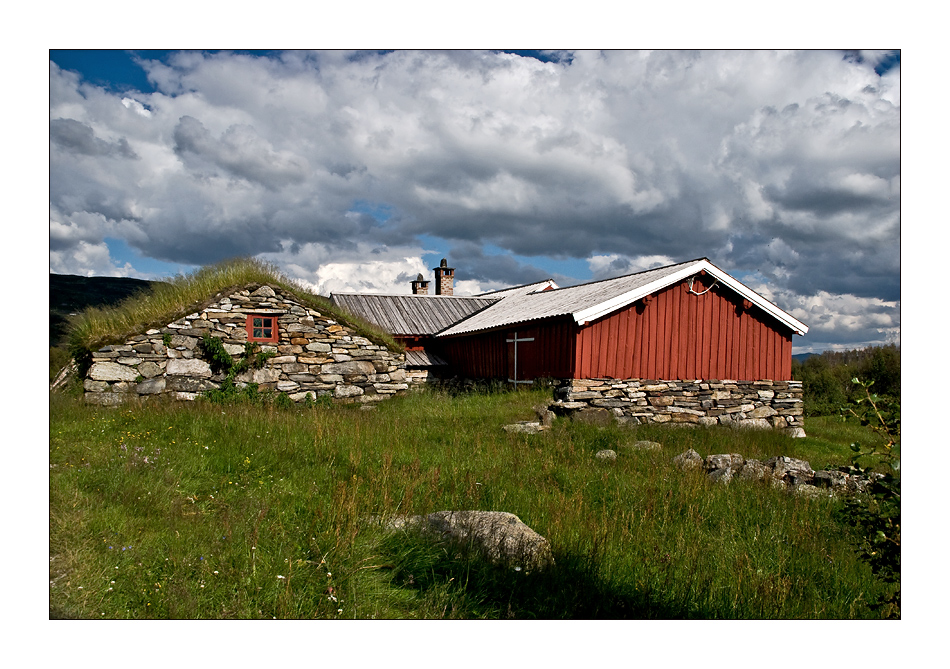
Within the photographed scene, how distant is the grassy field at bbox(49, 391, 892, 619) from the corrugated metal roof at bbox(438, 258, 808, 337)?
7029 mm

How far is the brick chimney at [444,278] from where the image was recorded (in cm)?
3681

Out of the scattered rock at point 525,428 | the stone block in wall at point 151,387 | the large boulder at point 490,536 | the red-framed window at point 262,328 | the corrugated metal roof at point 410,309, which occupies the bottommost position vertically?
the scattered rock at point 525,428

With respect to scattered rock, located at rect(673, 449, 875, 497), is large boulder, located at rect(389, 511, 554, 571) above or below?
above

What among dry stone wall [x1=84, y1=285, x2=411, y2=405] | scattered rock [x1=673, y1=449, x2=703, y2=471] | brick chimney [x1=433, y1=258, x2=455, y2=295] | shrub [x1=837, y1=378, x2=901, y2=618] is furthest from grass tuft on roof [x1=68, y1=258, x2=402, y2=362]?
brick chimney [x1=433, y1=258, x2=455, y2=295]

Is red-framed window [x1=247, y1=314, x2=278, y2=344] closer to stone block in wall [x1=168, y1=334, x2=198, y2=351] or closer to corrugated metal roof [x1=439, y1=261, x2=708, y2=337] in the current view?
stone block in wall [x1=168, y1=334, x2=198, y2=351]

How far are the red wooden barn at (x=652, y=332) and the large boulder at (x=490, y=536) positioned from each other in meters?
10.2

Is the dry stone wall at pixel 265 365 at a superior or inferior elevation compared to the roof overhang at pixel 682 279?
inferior

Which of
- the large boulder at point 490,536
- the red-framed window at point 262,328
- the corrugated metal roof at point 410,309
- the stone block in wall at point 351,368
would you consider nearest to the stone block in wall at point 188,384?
the red-framed window at point 262,328

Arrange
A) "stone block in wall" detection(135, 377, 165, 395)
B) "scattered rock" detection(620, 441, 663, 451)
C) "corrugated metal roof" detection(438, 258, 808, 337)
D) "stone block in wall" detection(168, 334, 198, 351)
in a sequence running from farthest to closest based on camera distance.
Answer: "corrugated metal roof" detection(438, 258, 808, 337) → "stone block in wall" detection(168, 334, 198, 351) → "stone block in wall" detection(135, 377, 165, 395) → "scattered rock" detection(620, 441, 663, 451)

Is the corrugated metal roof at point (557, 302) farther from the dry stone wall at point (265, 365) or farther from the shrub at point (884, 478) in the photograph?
the shrub at point (884, 478)

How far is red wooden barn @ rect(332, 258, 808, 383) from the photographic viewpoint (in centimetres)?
1566

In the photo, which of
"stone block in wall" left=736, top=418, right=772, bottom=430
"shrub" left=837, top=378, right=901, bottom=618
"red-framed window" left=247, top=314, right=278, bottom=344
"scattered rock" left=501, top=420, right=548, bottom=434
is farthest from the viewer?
"stone block in wall" left=736, top=418, right=772, bottom=430
